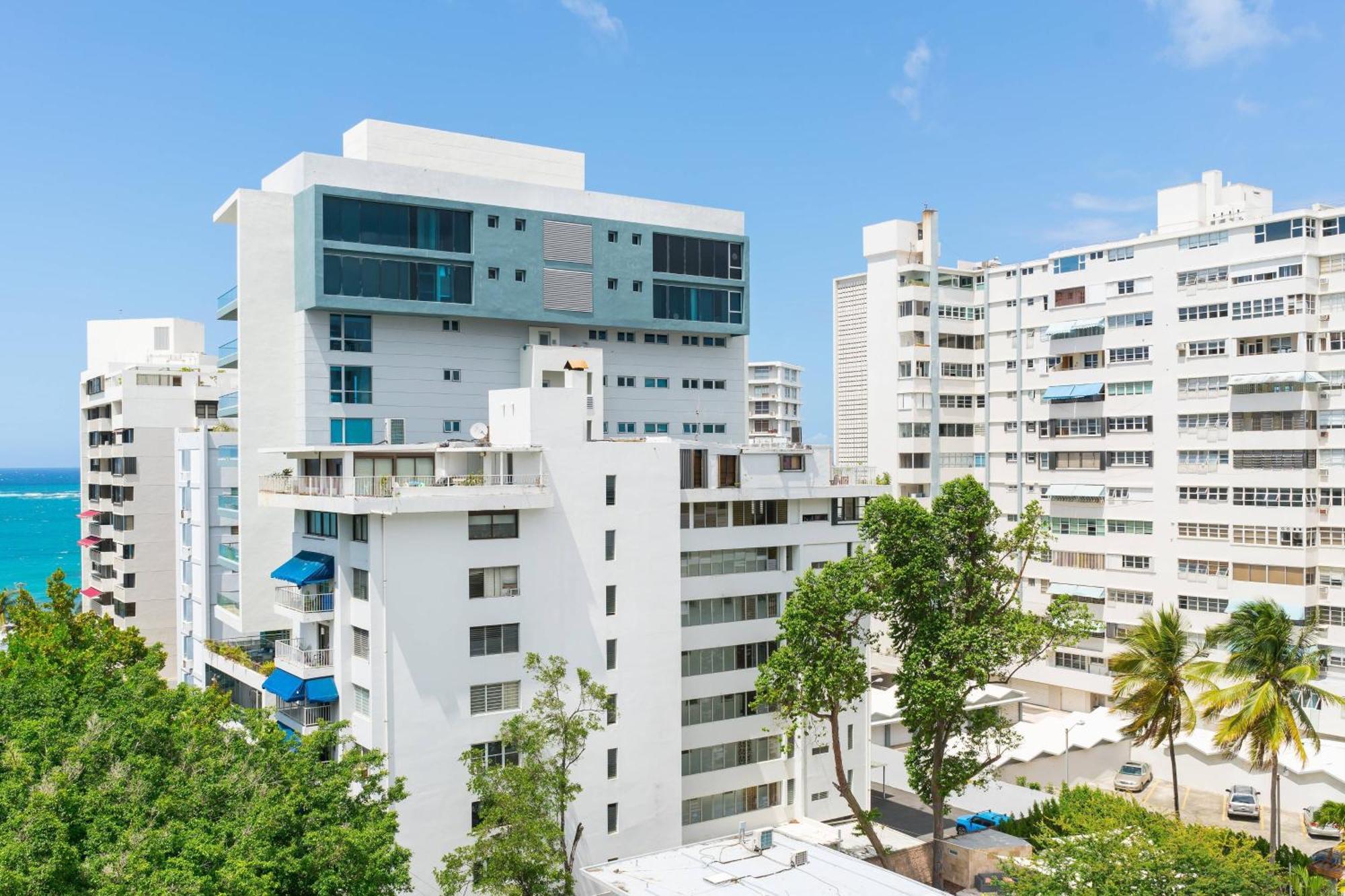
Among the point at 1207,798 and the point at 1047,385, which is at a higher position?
the point at 1047,385

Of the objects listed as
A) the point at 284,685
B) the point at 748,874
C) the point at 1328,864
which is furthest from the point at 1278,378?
the point at 284,685

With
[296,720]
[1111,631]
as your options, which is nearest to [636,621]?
[296,720]

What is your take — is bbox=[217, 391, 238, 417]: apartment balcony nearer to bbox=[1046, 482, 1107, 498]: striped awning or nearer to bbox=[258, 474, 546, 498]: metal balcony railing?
bbox=[258, 474, 546, 498]: metal balcony railing

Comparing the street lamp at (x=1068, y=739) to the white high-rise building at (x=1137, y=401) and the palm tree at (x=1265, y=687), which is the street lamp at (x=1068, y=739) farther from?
the palm tree at (x=1265, y=687)

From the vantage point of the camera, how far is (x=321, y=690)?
38.9 m

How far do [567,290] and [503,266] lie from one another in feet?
12.3

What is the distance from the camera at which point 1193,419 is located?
6391 cm

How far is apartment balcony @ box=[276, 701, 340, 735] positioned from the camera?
130 feet

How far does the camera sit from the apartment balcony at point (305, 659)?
39.5 meters

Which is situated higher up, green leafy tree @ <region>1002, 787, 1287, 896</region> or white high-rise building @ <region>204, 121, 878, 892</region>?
white high-rise building @ <region>204, 121, 878, 892</region>

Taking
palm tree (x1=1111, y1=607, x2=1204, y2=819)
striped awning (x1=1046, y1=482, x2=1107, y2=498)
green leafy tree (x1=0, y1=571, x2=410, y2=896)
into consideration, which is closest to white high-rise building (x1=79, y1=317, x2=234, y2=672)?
green leafy tree (x1=0, y1=571, x2=410, y2=896)

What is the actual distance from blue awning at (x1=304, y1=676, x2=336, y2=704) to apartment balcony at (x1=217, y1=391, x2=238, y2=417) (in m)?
20.0

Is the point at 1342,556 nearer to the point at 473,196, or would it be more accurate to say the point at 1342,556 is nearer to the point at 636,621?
the point at 636,621

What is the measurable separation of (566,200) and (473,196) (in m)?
5.26
